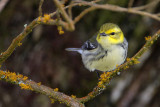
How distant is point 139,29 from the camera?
2992 mm

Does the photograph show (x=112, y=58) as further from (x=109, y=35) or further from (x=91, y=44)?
(x=91, y=44)

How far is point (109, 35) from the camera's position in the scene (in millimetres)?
2189

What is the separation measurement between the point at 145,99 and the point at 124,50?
1.09 m

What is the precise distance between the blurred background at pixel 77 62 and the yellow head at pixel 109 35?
86 centimetres

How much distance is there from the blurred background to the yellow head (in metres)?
0.86

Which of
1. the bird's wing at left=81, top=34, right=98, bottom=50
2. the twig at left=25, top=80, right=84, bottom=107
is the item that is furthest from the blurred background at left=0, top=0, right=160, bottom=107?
the twig at left=25, top=80, right=84, bottom=107

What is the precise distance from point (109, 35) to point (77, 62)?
102 cm

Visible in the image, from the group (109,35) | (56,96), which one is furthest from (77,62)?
(56,96)

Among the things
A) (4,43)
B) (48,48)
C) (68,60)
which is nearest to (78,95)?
(68,60)

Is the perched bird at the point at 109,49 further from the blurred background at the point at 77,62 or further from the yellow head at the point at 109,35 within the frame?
the blurred background at the point at 77,62

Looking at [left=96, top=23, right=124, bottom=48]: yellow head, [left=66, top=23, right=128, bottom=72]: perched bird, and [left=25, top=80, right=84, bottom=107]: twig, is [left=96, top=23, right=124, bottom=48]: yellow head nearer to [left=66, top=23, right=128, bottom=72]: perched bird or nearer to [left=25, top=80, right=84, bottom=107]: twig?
[left=66, top=23, right=128, bottom=72]: perched bird

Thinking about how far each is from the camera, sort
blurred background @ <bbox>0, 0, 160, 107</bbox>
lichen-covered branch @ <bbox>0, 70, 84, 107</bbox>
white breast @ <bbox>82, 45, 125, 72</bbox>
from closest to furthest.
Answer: lichen-covered branch @ <bbox>0, 70, 84, 107</bbox>
white breast @ <bbox>82, 45, 125, 72</bbox>
blurred background @ <bbox>0, 0, 160, 107</bbox>

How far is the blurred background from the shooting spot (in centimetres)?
300

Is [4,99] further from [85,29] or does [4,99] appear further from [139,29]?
[139,29]
